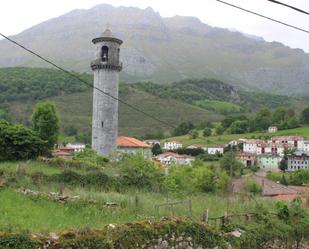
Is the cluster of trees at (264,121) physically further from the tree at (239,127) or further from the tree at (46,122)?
the tree at (46,122)

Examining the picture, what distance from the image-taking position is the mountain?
344ft

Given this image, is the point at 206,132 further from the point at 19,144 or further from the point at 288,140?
the point at 19,144

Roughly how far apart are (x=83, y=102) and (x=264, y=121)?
153 ft

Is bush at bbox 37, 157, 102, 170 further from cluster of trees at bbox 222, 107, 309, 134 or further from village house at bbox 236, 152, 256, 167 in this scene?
cluster of trees at bbox 222, 107, 309, 134

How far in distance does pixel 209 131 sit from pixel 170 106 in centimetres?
2418

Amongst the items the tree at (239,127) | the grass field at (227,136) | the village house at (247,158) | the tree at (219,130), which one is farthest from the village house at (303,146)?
the tree at (219,130)

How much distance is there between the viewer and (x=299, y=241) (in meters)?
13.8

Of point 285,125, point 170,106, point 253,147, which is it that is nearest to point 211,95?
point 170,106

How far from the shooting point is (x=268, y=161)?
98938 mm

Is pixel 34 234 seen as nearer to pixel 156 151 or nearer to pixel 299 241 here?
pixel 299 241

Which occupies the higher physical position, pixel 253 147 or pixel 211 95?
pixel 211 95

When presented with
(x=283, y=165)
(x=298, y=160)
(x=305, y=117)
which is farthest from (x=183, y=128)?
(x=298, y=160)

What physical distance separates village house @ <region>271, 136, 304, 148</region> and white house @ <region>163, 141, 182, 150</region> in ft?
72.8

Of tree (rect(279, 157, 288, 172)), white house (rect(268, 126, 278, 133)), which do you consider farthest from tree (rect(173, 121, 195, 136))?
tree (rect(279, 157, 288, 172))
